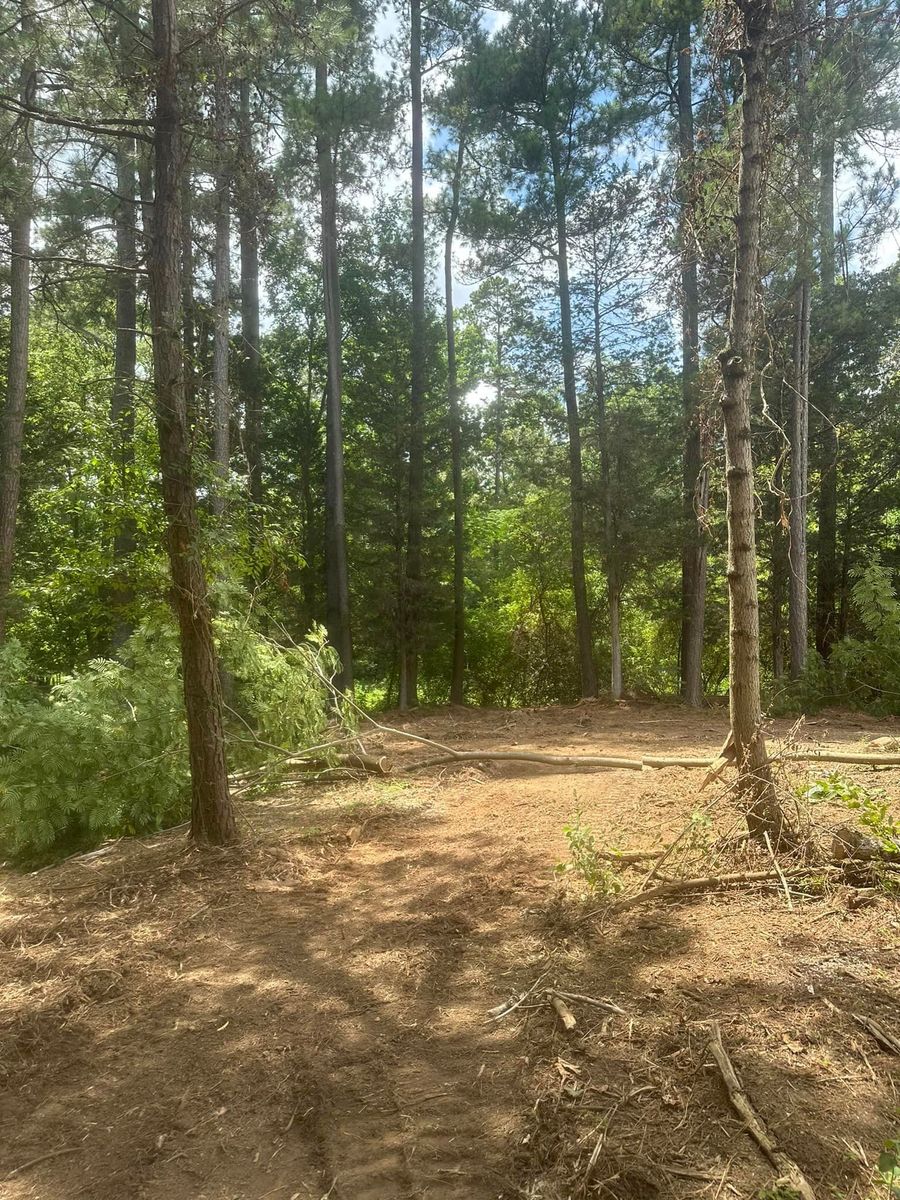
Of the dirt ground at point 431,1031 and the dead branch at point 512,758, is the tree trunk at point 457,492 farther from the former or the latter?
the dirt ground at point 431,1031

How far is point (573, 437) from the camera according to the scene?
52.7ft

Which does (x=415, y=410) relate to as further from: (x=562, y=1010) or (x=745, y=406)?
(x=562, y=1010)

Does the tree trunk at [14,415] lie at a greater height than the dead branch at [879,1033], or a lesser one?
greater

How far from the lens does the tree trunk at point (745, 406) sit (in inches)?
169

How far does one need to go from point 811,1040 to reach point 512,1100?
1.04 meters

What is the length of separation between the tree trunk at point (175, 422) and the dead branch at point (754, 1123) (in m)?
3.89

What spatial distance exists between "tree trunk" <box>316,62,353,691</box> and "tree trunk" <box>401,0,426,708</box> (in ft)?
5.15

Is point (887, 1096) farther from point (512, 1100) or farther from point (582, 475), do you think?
point (582, 475)

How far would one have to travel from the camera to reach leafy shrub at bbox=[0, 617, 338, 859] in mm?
6195

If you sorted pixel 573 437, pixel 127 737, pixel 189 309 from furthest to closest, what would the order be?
1. pixel 573 437
2. pixel 189 309
3. pixel 127 737

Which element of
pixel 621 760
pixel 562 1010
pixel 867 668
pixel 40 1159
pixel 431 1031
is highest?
pixel 867 668

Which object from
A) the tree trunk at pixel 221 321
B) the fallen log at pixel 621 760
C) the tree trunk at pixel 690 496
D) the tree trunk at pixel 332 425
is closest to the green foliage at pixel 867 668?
the tree trunk at pixel 690 496

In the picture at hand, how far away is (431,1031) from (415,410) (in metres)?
15.3

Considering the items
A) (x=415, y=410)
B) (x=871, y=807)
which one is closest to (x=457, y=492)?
(x=415, y=410)
